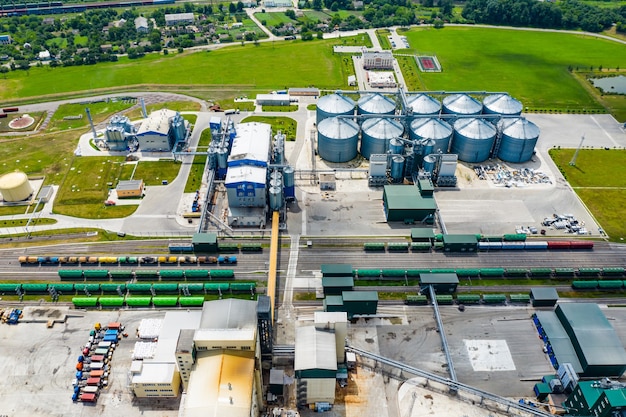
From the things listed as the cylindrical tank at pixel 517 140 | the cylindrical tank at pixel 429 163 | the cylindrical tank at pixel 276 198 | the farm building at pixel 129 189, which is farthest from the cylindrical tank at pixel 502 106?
the farm building at pixel 129 189

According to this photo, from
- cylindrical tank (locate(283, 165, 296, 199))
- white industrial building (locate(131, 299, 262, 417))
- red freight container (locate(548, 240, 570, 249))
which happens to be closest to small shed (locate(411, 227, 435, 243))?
red freight container (locate(548, 240, 570, 249))

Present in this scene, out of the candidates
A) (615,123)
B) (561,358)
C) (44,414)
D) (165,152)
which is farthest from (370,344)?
(615,123)

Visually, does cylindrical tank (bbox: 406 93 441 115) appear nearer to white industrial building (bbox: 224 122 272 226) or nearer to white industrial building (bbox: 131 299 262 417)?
white industrial building (bbox: 224 122 272 226)

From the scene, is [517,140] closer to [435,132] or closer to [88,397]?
[435,132]

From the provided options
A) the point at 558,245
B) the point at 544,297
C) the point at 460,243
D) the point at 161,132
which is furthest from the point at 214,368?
the point at 161,132

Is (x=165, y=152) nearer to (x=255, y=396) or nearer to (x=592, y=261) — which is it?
(x=255, y=396)

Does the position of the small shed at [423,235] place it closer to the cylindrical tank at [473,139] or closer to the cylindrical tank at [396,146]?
the cylindrical tank at [396,146]
